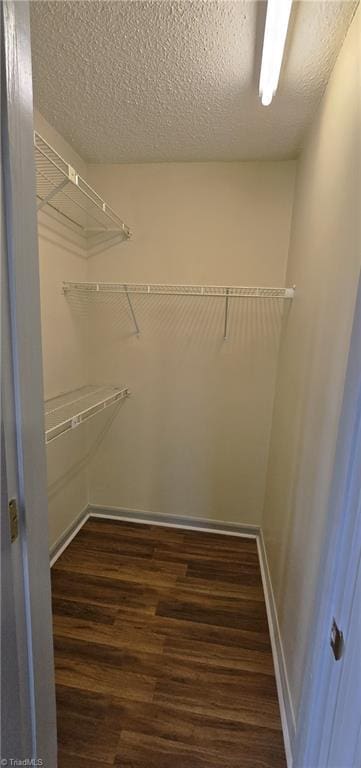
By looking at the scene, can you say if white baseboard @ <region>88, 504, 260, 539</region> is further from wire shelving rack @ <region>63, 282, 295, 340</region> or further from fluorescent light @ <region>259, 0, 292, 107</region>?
fluorescent light @ <region>259, 0, 292, 107</region>

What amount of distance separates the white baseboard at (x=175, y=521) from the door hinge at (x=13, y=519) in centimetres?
201

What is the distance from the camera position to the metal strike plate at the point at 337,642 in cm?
64

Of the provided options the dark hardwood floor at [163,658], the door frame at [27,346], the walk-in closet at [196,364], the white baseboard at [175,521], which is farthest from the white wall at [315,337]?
the door frame at [27,346]

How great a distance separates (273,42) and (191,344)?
1.55m

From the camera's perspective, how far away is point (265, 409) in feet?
7.70

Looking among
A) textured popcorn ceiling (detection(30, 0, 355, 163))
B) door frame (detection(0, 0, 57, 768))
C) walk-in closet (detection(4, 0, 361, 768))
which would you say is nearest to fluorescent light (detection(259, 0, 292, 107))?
walk-in closet (detection(4, 0, 361, 768))

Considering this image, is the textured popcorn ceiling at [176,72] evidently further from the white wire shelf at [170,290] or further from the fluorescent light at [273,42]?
the white wire shelf at [170,290]

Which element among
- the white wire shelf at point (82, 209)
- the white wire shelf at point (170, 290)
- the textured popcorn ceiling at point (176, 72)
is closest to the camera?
the textured popcorn ceiling at point (176, 72)

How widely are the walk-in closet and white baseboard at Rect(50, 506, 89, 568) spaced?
3cm

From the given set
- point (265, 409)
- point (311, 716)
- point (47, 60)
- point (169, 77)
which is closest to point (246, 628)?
point (311, 716)

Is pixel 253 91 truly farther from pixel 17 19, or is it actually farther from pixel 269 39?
→ pixel 17 19

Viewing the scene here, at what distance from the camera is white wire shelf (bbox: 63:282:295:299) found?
82.9 inches

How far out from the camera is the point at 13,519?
2.39ft

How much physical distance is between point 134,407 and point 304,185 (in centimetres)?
177
